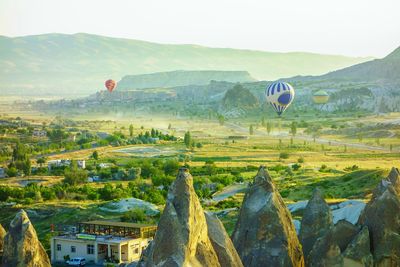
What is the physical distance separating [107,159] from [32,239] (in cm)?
7987

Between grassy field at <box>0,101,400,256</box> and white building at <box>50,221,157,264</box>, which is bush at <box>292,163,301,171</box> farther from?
white building at <box>50,221,157,264</box>

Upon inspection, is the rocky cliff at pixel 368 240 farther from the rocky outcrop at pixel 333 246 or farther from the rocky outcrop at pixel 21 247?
the rocky outcrop at pixel 21 247

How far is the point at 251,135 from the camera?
447 feet

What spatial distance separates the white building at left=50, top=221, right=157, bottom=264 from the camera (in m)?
39.9

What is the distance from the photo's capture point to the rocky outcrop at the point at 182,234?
1627 cm

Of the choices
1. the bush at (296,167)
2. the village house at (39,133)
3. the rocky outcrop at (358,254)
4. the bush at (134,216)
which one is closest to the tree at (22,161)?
the bush at (296,167)

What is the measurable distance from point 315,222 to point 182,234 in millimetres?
7589

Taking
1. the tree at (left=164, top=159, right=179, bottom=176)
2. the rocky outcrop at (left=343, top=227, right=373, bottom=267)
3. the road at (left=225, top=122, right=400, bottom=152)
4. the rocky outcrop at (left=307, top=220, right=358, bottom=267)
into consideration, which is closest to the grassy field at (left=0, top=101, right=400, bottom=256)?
the road at (left=225, top=122, right=400, bottom=152)

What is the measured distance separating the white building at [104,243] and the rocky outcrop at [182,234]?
22.4 m

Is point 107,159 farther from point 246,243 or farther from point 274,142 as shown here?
point 246,243

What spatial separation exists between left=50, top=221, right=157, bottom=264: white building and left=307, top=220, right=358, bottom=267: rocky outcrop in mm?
20364

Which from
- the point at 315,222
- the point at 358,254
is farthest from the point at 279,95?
the point at 358,254

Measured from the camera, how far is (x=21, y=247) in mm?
18734

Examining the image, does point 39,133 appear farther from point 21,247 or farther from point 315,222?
point 21,247
